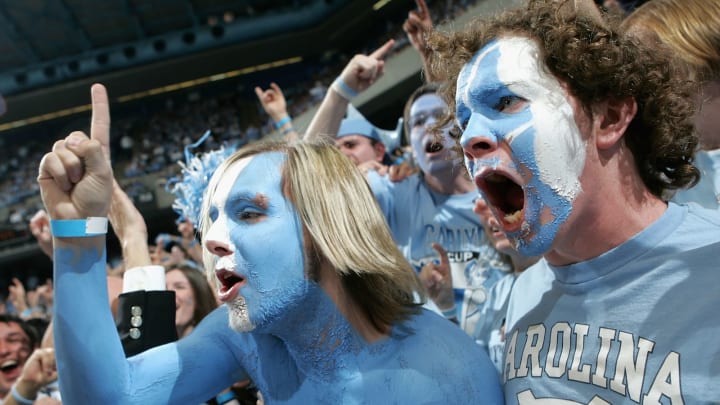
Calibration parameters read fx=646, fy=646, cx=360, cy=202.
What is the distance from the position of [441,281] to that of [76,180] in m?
A: 1.09

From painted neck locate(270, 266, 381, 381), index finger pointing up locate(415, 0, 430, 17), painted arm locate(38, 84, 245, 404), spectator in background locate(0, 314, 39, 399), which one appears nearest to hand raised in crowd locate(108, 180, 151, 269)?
painted arm locate(38, 84, 245, 404)

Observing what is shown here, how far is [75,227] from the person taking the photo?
115 centimetres

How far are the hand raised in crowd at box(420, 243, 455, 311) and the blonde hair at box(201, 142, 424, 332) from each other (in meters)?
0.51

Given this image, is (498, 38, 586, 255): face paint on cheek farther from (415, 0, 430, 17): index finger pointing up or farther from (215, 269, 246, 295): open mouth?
(415, 0, 430, 17): index finger pointing up

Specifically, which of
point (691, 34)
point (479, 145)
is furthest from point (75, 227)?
point (691, 34)

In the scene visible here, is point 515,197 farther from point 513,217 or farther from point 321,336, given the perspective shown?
point 321,336

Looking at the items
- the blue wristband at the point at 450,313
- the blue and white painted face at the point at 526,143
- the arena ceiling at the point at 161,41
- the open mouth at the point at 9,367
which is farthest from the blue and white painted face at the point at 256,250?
the arena ceiling at the point at 161,41

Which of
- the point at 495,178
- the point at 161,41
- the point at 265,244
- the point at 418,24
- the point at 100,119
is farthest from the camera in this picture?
the point at 161,41

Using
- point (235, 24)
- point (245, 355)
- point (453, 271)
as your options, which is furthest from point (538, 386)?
point (235, 24)

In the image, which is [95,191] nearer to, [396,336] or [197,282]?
[396,336]

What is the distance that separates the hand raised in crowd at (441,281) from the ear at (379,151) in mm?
1441

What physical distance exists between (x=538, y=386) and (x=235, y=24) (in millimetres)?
14040

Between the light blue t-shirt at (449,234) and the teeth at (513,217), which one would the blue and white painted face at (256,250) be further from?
the light blue t-shirt at (449,234)

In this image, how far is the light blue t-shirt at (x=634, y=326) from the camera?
2.97 ft
